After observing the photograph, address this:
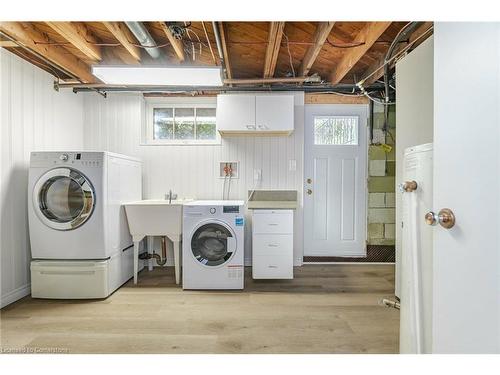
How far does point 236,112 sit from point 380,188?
2.10 metres

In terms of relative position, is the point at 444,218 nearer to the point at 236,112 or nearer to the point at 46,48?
the point at 236,112

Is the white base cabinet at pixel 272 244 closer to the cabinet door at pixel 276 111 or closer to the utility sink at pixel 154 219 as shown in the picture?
the utility sink at pixel 154 219

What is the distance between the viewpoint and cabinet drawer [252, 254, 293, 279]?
288 cm

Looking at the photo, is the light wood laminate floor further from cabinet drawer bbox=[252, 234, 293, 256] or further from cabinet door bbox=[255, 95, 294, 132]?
cabinet door bbox=[255, 95, 294, 132]

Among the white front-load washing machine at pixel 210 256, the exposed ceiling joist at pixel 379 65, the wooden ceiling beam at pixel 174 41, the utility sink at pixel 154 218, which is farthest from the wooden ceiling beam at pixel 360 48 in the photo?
the utility sink at pixel 154 218

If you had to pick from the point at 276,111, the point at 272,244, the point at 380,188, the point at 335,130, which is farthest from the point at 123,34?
the point at 380,188

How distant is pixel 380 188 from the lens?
3.54m

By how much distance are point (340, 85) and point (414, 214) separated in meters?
2.41

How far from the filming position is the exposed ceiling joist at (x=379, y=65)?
226 centimetres

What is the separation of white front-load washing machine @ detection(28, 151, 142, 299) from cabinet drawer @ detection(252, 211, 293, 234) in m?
1.46

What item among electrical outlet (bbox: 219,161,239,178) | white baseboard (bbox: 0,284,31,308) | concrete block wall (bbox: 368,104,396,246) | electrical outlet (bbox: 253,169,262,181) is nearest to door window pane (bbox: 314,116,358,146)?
concrete block wall (bbox: 368,104,396,246)

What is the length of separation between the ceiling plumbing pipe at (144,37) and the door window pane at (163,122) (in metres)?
0.93
